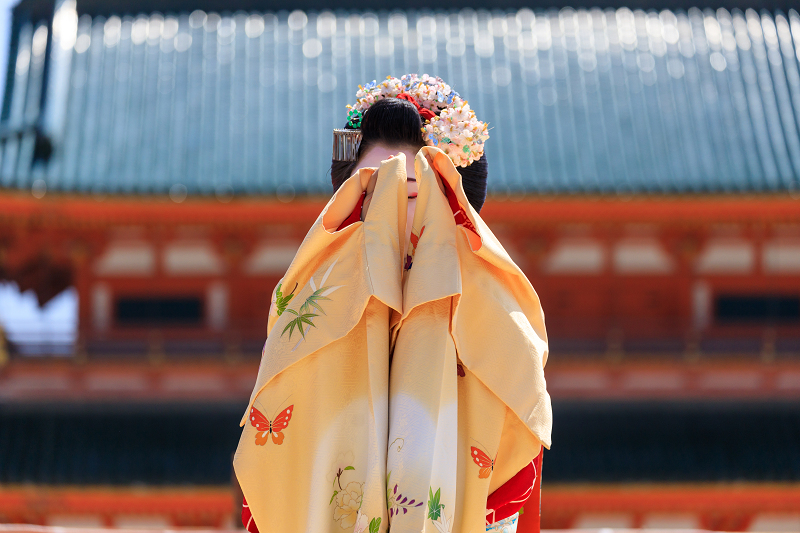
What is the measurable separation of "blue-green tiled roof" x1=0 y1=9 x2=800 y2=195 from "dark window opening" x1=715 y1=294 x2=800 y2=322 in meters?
1.13

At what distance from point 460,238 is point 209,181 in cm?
594

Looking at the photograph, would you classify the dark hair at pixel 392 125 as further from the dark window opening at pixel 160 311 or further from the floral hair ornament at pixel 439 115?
the dark window opening at pixel 160 311

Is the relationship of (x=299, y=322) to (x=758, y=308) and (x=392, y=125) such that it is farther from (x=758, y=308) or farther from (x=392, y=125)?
(x=758, y=308)

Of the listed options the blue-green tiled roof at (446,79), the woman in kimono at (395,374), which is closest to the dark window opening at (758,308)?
the blue-green tiled roof at (446,79)

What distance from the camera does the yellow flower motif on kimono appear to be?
1.53 m

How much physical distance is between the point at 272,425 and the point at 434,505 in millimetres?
364

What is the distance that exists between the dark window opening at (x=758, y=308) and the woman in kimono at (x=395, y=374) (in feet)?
21.3

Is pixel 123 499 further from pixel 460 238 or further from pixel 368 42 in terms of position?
pixel 460 238

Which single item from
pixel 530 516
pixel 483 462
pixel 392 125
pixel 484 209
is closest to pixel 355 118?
pixel 392 125

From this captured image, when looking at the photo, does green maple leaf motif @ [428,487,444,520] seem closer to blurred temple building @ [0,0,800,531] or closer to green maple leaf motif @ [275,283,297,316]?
green maple leaf motif @ [275,283,297,316]

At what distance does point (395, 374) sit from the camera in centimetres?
155

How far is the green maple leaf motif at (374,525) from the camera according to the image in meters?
1.44

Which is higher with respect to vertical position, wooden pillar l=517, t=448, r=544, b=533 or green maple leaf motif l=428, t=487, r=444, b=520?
green maple leaf motif l=428, t=487, r=444, b=520

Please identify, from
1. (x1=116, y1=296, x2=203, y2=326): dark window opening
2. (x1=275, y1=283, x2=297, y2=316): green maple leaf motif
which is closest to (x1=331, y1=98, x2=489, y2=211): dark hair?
(x1=275, y1=283, x2=297, y2=316): green maple leaf motif
